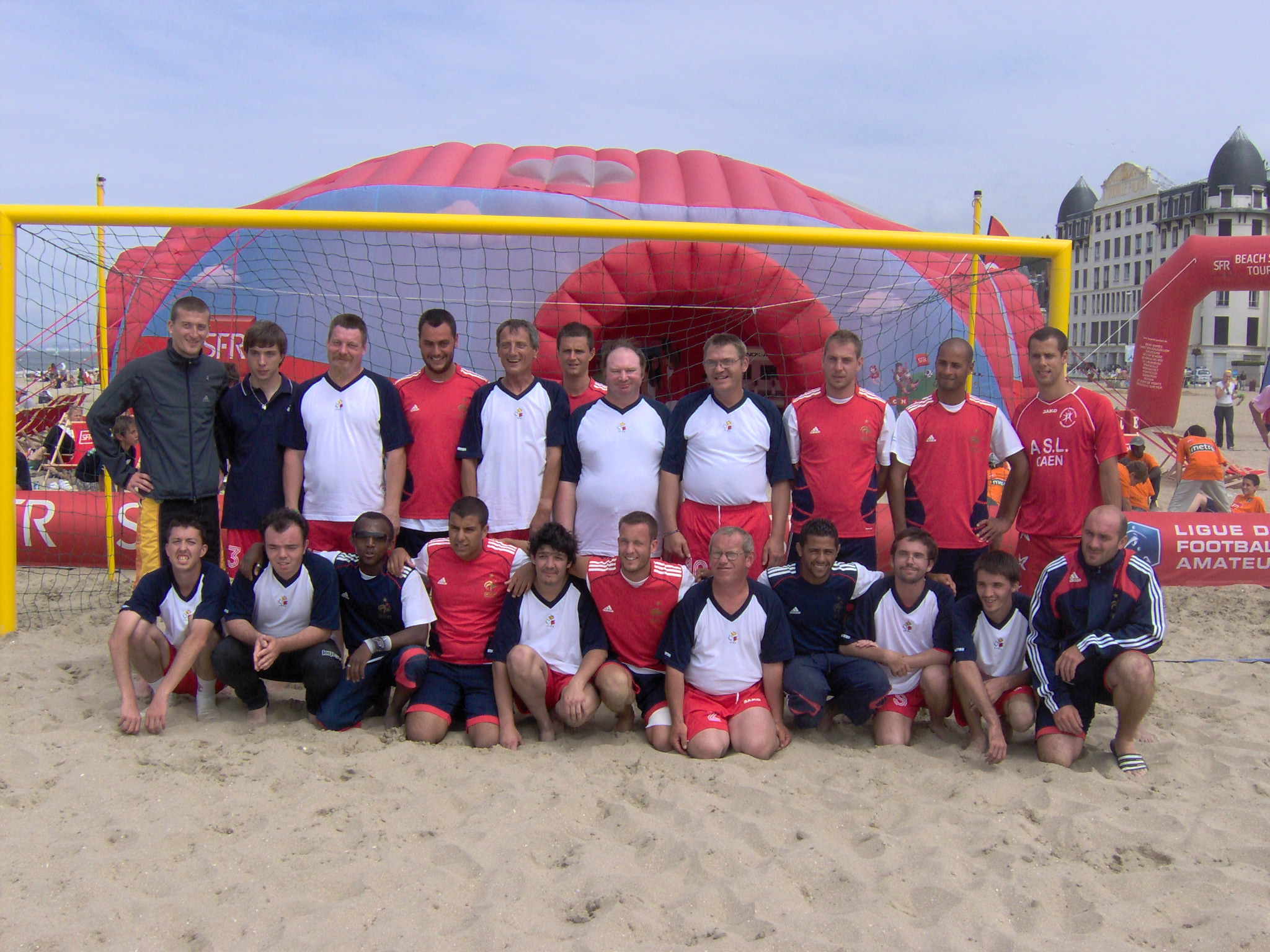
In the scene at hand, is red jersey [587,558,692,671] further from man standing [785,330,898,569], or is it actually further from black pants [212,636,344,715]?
black pants [212,636,344,715]

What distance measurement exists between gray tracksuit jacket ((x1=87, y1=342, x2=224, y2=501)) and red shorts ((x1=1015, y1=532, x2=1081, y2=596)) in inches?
135

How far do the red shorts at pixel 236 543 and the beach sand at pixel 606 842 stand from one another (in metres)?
0.74

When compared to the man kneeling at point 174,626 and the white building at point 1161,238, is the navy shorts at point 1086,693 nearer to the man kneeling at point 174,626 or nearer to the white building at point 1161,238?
the man kneeling at point 174,626

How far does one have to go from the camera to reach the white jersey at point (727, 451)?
137 inches

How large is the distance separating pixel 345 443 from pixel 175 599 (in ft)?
2.79

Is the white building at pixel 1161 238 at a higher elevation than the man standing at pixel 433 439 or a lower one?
higher

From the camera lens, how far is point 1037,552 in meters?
3.75

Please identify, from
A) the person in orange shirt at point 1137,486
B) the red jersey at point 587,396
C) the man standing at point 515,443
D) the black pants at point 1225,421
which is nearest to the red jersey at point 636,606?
the man standing at point 515,443

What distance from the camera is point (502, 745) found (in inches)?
125

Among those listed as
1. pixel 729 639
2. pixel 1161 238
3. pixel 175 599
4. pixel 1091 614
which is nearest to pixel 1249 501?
pixel 1091 614

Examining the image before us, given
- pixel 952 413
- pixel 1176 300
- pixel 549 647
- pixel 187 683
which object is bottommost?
pixel 187 683

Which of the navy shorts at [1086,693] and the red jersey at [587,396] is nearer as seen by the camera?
the navy shorts at [1086,693]

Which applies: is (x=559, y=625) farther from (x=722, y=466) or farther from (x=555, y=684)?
(x=722, y=466)

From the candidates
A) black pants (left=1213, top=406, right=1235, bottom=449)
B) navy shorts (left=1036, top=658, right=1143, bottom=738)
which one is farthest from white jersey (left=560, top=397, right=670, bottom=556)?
black pants (left=1213, top=406, right=1235, bottom=449)
